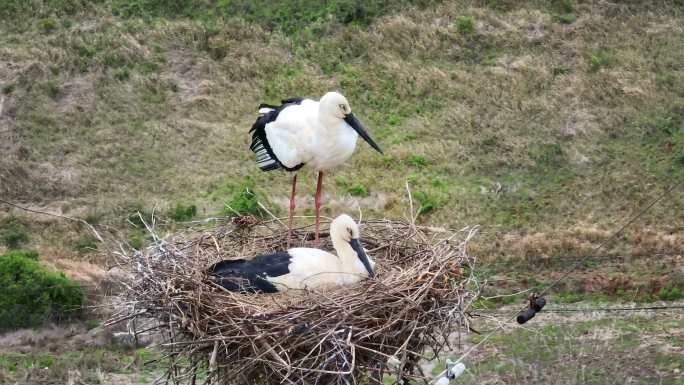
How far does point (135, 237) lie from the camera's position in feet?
57.6

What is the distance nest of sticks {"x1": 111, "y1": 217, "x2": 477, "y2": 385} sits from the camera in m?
7.80

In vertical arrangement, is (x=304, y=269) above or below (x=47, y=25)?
above

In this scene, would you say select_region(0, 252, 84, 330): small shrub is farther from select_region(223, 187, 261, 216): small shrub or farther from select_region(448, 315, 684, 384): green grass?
select_region(448, 315, 684, 384): green grass

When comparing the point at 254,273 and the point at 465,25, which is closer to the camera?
the point at 254,273

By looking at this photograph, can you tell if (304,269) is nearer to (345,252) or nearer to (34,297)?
(345,252)

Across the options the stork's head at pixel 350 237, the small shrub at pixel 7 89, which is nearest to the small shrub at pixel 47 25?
the small shrub at pixel 7 89

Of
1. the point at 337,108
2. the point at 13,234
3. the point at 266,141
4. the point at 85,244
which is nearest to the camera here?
the point at 337,108

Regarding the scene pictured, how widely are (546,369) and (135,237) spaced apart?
7176mm

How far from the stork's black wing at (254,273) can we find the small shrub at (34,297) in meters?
7.25

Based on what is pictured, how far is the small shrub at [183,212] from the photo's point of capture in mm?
17969

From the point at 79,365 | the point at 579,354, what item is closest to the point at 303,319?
the point at 579,354

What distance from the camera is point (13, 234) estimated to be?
58.5 feet

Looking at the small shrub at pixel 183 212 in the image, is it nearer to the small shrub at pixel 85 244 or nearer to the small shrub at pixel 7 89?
the small shrub at pixel 85 244

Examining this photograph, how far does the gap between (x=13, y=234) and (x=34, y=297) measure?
8.47 feet
